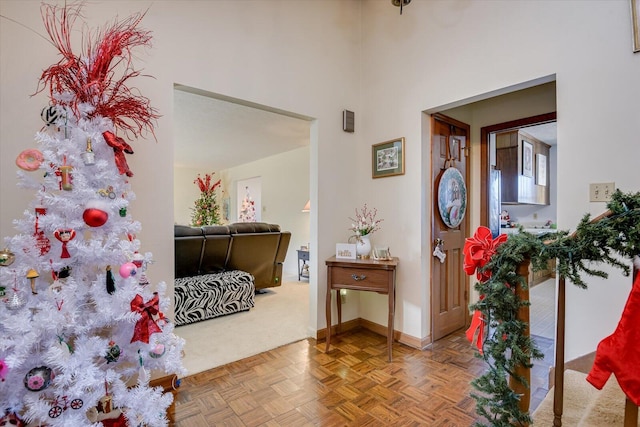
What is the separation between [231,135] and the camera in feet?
16.6

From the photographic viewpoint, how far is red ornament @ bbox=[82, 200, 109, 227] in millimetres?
1348

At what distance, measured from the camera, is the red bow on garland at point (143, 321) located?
1453 millimetres

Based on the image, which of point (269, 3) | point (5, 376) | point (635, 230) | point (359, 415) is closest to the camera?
point (635, 230)

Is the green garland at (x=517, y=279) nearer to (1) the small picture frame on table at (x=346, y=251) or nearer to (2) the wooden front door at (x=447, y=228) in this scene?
(1) the small picture frame on table at (x=346, y=251)

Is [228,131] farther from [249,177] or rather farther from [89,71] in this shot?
[89,71]

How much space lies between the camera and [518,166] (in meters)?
4.68

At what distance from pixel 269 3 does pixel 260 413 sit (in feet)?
10.3

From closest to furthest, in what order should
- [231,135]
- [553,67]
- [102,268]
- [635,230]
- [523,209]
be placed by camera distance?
[635,230]
[102,268]
[553,67]
[231,135]
[523,209]

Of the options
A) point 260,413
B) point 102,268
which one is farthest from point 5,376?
point 260,413

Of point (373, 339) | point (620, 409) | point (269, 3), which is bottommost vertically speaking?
point (373, 339)

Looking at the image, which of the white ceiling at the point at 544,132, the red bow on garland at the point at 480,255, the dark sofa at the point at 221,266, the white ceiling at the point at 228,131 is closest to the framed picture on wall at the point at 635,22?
the red bow on garland at the point at 480,255

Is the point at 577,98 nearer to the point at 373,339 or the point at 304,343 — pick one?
the point at 373,339

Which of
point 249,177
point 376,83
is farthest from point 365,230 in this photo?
point 249,177

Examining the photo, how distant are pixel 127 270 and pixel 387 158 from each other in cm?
234
